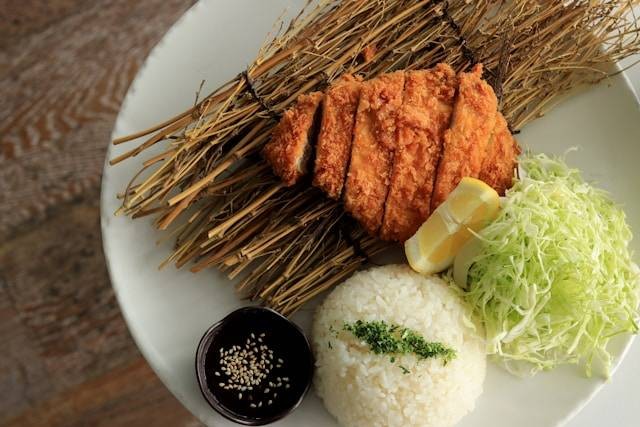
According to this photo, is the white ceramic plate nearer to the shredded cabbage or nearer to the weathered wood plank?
the shredded cabbage

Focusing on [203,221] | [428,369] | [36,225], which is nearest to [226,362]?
[203,221]

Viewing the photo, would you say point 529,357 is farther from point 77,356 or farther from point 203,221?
point 77,356

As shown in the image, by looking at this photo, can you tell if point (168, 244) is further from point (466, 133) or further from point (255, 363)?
point (466, 133)

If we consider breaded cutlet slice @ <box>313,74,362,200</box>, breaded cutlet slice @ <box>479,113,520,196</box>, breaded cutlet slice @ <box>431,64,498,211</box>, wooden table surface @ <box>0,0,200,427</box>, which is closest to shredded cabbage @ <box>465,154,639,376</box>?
breaded cutlet slice @ <box>479,113,520,196</box>

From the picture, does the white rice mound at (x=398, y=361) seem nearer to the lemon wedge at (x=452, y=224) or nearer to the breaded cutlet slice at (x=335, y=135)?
the lemon wedge at (x=452, y=224)

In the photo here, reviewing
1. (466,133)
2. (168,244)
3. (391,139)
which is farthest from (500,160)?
(168,244)

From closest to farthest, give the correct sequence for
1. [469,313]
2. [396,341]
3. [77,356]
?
[396,341] → [469,313] → [77,356]

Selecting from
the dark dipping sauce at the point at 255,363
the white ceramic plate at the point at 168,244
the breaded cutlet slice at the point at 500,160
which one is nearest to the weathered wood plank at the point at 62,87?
the white ceramic plate at the point at 168,244

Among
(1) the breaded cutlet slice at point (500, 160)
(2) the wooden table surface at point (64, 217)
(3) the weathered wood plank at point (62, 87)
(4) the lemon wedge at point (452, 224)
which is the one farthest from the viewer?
(3) the weathered wood plank at point (62, 87)
